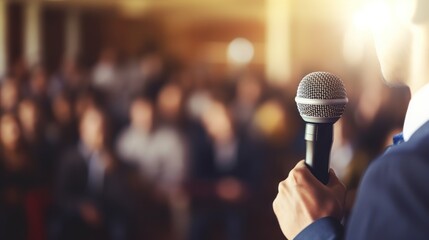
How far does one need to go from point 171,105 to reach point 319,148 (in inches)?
125

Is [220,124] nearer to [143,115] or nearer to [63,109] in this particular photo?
[143,115]

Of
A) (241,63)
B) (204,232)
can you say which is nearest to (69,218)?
(204,232)

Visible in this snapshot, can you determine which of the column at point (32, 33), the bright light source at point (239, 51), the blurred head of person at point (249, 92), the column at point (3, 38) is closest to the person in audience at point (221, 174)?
the blurred head of person at point (249, 92)

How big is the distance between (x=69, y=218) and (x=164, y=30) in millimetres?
7306

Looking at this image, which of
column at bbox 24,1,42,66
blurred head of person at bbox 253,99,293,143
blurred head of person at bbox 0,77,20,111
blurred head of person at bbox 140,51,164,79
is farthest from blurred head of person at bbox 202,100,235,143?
column at bbox 24,1,42,66

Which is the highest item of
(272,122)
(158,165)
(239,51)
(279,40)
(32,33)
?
(272,122)

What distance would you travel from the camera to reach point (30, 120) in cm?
389

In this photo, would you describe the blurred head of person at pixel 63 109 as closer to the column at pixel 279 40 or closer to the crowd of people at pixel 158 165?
the crowd of people at pixel 158 165

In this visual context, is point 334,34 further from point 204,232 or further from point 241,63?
point 204,232

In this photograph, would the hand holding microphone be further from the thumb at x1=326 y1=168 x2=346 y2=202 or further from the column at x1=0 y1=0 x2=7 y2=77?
the column at x1=0 y1=0 x2=7 y2=77

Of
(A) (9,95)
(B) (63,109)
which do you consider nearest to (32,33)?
(A) (9,95)

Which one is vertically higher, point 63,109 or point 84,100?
point 84,100

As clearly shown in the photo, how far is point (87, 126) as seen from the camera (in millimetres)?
3281

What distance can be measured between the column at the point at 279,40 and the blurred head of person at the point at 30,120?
432 cm
